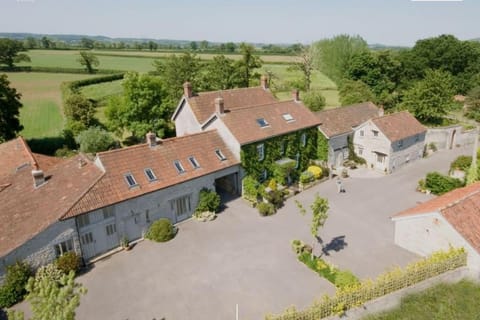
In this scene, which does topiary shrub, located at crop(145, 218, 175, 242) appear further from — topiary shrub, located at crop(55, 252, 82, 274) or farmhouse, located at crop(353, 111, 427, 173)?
farmhouse, located at crop(353, 111, 427, 173)

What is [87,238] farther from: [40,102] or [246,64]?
[40,102]

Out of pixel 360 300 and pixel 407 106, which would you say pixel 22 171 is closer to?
pixel 360 300

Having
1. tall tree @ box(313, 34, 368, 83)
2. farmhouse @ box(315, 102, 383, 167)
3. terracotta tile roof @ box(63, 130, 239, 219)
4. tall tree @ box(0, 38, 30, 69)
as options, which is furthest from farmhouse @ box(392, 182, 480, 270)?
tall tree @ box(0, 38, 30, 69)

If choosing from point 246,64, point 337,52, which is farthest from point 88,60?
point 337,52

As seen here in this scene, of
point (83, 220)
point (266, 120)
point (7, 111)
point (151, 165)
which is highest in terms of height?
point (7, 111)

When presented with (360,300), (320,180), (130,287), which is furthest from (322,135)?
(130,287)

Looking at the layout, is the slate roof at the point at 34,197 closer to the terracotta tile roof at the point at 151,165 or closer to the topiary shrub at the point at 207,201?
the terracotta tile roof at the point at 151,165
